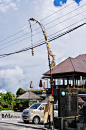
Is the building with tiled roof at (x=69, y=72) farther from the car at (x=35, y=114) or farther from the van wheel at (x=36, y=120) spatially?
the van wheel at (x=36, y=120)

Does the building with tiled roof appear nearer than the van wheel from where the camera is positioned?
No

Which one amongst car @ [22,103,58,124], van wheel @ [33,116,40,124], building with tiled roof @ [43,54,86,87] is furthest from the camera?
building with tiled roof @ [43,54,86,87]

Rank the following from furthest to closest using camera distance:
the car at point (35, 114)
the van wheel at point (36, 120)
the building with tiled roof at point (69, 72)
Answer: the building with tiled roof at point (69, 72) → the van wheel at point (36, 120) → the car at point (35, 114)

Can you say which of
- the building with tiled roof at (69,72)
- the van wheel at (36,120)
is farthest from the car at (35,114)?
the building with tiled roof at (69,72)

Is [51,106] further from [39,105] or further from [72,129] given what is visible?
[39,105]

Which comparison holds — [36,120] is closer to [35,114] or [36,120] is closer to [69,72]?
[35,114]

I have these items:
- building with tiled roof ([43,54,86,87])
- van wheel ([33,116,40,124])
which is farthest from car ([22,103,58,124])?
building with tiled roof ([43,54,86,87])

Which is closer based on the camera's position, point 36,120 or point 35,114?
point 35,114

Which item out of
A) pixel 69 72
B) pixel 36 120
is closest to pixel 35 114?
Result: pixel 36 120

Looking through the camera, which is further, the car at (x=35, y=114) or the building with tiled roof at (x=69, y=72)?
the building with tiled roof at (x=69, y=72)

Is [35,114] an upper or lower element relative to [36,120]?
upper

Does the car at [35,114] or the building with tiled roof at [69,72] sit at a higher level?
the building with tiled roof at [69,72]

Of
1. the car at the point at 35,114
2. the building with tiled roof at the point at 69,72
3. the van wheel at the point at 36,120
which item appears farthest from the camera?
the building with tiled roof at the point at 69,72

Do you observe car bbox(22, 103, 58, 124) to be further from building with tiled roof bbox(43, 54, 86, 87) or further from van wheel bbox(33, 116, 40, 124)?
building with tiled roof bbox(43, 54, 86, 87)
